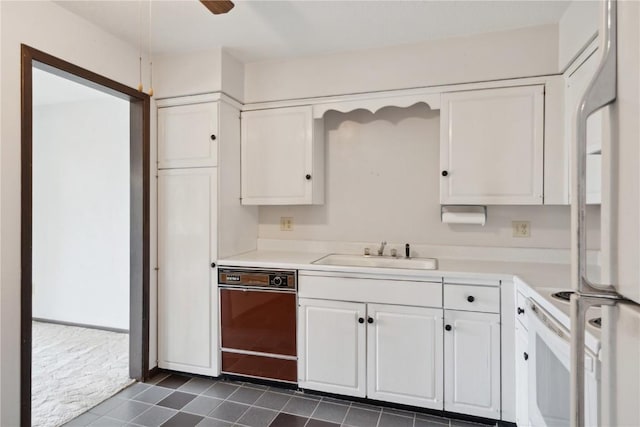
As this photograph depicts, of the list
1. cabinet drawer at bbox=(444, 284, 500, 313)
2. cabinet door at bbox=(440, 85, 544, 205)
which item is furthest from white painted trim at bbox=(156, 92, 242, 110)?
cabinet drawer at bbox=(444, 284, 500, 313)

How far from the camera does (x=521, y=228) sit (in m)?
2.50

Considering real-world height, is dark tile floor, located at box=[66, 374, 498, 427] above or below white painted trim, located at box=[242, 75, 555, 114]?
below

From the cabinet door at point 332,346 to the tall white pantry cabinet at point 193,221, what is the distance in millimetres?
670

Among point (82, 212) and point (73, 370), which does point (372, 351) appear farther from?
point (82, 212)

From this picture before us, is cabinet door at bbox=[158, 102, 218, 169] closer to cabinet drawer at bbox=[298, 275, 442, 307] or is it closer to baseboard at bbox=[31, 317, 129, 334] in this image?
cabinet drawer at bbox=[298, 275, 442, 307]

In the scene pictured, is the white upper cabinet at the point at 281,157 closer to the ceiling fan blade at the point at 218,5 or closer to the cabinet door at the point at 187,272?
the cabinet door at the point at 187,272

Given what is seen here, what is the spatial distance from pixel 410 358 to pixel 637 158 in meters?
1.92

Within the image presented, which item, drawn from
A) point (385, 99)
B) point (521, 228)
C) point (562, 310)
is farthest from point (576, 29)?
point (562, 310)

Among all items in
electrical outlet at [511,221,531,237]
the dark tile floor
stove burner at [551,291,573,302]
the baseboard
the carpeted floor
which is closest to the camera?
stove burner at [551,291,573,302]

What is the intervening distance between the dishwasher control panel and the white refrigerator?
6.25 ft

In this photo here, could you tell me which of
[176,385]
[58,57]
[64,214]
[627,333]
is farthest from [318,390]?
[64,214]

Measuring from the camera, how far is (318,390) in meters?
2.34

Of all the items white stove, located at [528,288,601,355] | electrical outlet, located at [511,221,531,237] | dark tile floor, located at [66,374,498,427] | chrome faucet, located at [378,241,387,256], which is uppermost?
electrical outlet, located at [511,221,531,237]

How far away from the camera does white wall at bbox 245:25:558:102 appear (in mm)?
2234
